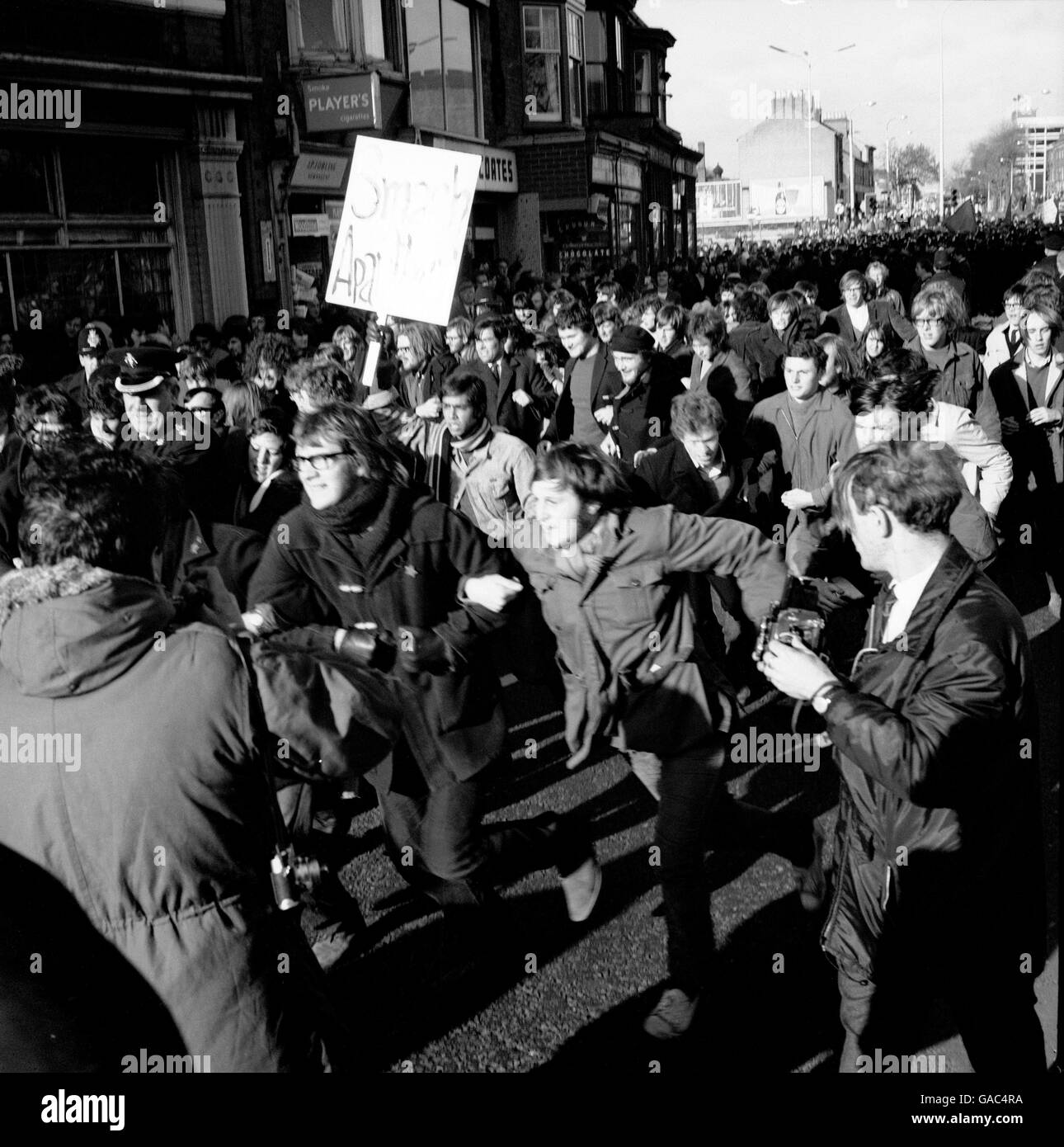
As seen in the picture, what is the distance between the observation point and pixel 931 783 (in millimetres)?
2789

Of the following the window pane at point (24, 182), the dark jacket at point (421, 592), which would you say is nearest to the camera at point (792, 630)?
the dark jacket at point (421, 592)

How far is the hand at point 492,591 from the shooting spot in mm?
3939

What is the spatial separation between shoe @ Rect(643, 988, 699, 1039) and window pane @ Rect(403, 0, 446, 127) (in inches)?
777

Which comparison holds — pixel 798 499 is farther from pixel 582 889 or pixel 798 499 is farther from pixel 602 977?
pixel 602 977

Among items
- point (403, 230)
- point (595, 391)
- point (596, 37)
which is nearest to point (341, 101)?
point (595, 391)

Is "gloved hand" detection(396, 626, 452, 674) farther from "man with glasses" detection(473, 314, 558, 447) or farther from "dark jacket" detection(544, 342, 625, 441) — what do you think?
"man with glasses" detection(473, 314, 558, 447)

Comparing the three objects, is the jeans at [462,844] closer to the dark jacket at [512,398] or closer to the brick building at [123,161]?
the dark jacket at [512,398]

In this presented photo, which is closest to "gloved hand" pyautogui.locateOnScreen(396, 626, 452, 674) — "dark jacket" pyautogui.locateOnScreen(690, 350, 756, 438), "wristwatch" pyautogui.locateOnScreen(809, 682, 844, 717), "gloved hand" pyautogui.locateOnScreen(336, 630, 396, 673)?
"gloved hand" pyautogui.locateOnScreen(336, 630, 396, 673)

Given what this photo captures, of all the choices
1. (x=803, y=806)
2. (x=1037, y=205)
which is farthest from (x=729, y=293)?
(x=1037, y=205)

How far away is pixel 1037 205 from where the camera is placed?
6631 centimetres

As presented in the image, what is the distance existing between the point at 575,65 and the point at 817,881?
27922 mm

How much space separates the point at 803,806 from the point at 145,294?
1231 cm

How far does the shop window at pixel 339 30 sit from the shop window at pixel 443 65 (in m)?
1.08

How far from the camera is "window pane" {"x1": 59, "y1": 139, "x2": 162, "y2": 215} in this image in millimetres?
14359
